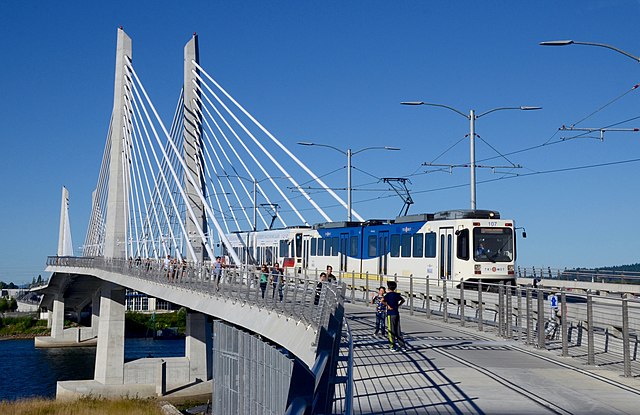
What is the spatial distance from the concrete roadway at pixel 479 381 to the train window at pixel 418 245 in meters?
14.6

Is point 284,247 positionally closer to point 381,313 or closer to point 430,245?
point 430,245

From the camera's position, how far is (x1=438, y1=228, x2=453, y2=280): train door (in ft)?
107

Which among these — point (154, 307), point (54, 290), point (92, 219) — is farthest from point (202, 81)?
point (154, 307)

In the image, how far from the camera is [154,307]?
4739 inches

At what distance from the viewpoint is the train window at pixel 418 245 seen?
34.5 m

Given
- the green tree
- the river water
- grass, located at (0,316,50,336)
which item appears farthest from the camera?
the green tree

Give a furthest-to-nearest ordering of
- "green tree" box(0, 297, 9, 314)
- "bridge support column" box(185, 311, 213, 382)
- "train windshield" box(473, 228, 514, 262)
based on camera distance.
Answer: "green tree" box(0, 297, 9, 314) → "bridge support column" box(185, 311, 213, 382) → "train windshield" box(473, 228, 514, 262)

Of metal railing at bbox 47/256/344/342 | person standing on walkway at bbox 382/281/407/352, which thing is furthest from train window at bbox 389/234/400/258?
person standing on walkway at bbox 382/281/407/352

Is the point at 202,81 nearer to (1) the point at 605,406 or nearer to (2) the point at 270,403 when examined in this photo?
(2) the point at 270,403

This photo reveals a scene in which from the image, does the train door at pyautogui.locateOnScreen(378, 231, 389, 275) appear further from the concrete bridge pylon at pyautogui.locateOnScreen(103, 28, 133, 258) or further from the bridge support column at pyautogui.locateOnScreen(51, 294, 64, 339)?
the bridge support column at pyautogui.locateOnScreen(51, 294, 64, 339)

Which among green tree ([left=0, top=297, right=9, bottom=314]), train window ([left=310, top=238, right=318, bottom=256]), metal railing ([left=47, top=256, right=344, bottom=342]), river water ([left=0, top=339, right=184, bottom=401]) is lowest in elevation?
river water ([left=0, top=339, right=184, bottom=401])

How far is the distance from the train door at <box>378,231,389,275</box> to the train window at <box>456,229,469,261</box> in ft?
19.9

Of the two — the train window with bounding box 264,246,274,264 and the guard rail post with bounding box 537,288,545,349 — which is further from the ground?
the train window with bounding box 264,246,274,264

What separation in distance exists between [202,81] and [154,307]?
75834 mm
